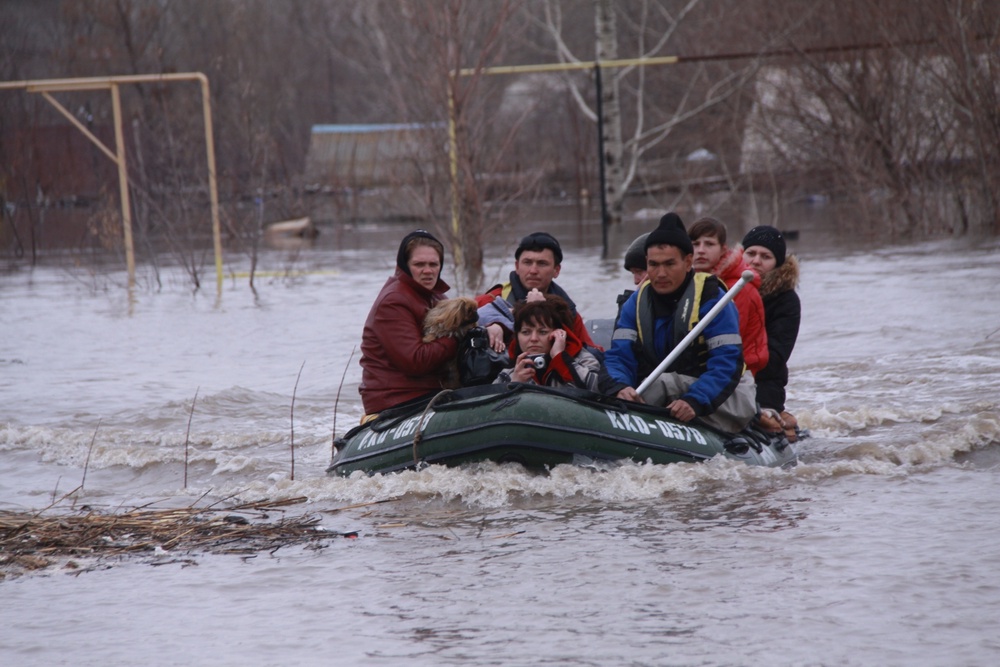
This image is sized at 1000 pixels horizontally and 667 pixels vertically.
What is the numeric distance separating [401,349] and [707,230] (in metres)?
1.90

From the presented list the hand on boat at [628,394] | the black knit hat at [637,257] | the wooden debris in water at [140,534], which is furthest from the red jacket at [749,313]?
the wooden debris in water at [140,534]

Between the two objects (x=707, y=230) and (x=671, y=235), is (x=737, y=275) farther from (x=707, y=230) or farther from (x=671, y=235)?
(x=671, y=235)

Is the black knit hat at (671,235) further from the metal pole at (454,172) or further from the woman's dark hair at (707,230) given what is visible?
the metal pole at (454,172)

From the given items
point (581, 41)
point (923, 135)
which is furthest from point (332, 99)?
point (923, 135)

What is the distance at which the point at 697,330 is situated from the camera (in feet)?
21.3

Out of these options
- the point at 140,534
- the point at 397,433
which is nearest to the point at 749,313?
the point at 397,433

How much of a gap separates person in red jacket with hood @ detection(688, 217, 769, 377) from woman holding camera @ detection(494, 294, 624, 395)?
3.01 ft

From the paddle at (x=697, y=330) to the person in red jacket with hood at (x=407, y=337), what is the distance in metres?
1.08

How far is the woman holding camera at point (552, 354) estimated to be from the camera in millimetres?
6594

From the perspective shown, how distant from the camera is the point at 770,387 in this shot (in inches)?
300

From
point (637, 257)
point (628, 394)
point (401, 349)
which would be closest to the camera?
point (628, 394)

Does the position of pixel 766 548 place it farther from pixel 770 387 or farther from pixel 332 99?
pixel 332 99

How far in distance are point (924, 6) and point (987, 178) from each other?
9.06 feet

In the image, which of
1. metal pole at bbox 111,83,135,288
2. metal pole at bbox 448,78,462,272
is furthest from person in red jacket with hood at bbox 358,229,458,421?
metal pole at bbox 111,83,135,288
